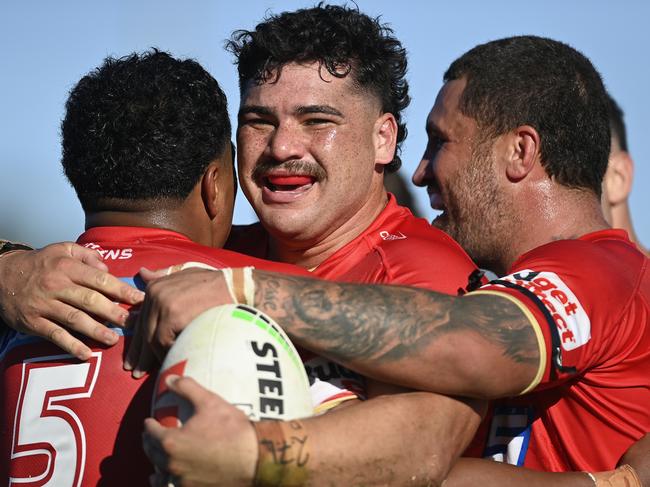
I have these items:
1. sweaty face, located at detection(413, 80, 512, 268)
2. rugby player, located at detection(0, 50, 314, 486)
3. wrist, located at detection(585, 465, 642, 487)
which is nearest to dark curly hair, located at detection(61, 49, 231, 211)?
rugby player, located at detection(0, 50, 314, 486)

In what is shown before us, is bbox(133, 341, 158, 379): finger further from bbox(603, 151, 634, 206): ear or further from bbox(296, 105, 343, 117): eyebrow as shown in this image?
bbox(603, 151, 634, 206): ear

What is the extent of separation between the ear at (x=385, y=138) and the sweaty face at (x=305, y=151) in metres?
0.10

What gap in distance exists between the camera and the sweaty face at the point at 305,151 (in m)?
4.52

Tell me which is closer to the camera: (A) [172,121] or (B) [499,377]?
(B) [499,377]

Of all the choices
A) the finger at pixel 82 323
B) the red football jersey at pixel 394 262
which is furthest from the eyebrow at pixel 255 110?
the finger at pixel 82 323

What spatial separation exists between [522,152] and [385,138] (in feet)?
2.42

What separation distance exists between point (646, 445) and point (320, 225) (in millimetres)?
1843

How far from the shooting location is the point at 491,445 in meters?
4.12

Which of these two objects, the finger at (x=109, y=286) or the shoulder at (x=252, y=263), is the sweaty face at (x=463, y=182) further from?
the finger at (x=109, y=286)

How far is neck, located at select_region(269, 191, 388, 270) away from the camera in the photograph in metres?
4.74

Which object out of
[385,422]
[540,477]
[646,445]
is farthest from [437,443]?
[646,445]

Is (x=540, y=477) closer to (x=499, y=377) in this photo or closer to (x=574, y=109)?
(x=499, y=377)

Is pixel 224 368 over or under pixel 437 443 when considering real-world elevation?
over

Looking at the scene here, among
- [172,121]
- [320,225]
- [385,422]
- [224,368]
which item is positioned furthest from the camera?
[320,225]
